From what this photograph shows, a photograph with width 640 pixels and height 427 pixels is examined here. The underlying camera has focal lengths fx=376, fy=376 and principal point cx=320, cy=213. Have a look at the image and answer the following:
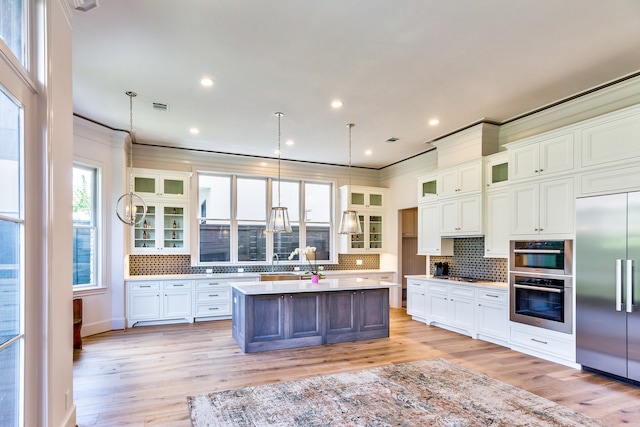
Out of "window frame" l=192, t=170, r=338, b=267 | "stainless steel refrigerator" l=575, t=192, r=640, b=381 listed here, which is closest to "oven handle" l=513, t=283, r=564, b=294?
"stainless steel refrigerator" l=575, t=192, r=640, b=381

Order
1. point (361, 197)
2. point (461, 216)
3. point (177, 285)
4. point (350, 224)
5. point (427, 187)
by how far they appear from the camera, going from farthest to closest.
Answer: point (361, 197)
point (427, 187)
point (177, 285)
point (461, 216)
point (350, 224)

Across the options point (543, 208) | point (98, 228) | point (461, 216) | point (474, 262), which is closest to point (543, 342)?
point (543, 208)

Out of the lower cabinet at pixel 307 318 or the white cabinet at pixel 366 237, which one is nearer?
the lower cabinet at pixel 307 318

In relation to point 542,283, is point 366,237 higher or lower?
higher

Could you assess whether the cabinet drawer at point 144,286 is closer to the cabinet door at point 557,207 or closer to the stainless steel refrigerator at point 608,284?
the cabinet door at point 557,207

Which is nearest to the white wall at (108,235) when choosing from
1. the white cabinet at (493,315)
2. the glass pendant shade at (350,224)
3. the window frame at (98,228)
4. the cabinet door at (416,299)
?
the window frame at (98,228)

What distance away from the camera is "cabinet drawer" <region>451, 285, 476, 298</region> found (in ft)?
18.0

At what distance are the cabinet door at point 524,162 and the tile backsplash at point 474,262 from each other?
4.71 feet

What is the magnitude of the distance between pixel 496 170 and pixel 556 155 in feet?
3.71

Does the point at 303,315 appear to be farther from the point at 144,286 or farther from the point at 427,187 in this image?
the point at 427,187

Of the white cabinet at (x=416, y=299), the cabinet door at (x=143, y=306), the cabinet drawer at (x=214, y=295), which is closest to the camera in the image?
the cabinet door at (x=143, y=306)

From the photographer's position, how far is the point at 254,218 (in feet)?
25.1

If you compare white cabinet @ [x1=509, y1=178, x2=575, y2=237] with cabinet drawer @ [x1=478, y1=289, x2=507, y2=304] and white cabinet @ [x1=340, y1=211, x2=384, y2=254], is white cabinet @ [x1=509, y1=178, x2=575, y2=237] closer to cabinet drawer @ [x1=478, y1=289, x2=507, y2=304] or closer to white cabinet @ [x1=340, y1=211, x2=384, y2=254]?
cabinet drawer @ [x1=478, y1=289, x2=507, y2=304]

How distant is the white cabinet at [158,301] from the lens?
6.16 metres
